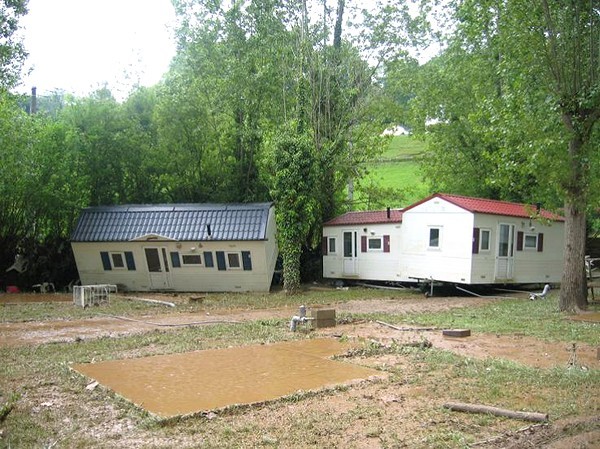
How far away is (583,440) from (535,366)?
3.50m

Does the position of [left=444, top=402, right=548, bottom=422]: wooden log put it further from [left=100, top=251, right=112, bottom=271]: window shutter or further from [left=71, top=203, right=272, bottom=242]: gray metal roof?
[left=100, top=251, right=112, bottom=271]: window shutter

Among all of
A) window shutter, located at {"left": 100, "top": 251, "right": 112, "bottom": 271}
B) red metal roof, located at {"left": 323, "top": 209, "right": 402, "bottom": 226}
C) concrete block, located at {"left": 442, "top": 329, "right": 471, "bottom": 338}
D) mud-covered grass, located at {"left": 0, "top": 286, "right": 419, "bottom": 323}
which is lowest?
mud-covered grass, located at {"left": 0, "top": 286, "right": 419, "bottom": 323}

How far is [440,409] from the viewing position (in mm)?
6754

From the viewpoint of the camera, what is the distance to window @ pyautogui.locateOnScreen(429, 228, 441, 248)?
67.6ft

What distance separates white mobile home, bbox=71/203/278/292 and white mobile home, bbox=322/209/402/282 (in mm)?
2392

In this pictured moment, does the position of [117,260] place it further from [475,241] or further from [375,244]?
[475,241]

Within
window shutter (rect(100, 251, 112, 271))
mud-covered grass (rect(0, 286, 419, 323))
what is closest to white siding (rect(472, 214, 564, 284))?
mud-covered grass (rect(0, 286, 419, 323))

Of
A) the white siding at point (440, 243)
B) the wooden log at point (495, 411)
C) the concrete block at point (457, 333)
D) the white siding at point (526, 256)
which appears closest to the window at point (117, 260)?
the white siding at point (440, 243)

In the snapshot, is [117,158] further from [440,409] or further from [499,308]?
→ [440,409]

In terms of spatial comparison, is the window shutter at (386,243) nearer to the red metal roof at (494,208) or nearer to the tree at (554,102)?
the red metal roof at (494,208)

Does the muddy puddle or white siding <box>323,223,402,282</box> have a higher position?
white siding <box>323,223,402,282</box>

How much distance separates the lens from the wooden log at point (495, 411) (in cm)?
623

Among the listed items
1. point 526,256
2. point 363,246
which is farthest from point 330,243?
point 526,256

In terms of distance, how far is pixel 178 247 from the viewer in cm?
2389
